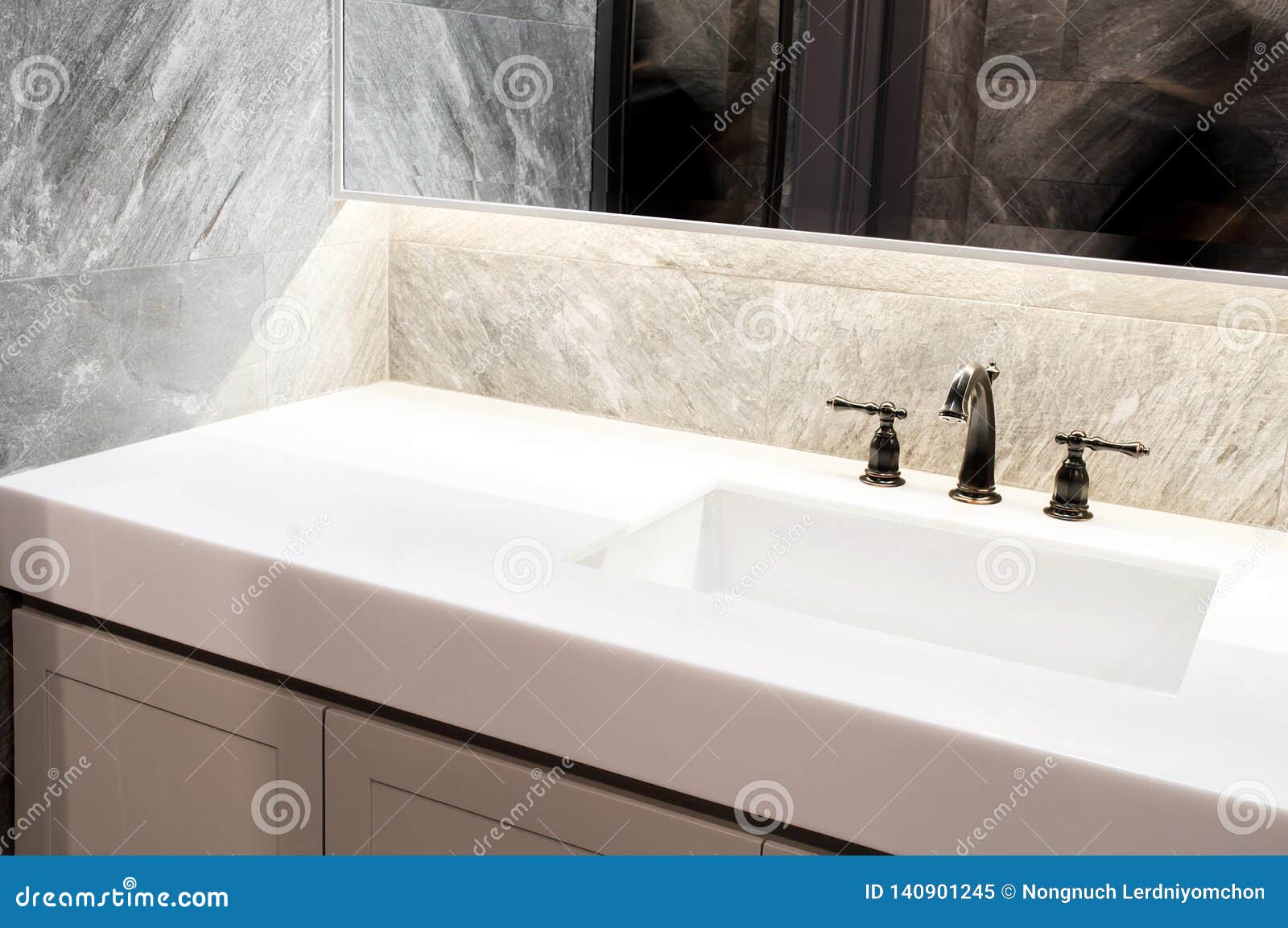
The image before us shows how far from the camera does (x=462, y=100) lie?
163cm

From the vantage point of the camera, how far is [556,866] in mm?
1062

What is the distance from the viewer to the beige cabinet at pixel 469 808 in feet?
3.33

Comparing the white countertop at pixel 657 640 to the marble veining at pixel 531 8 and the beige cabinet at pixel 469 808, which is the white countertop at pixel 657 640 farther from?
the marble veining at pixel 531 8

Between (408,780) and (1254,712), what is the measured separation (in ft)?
2.37

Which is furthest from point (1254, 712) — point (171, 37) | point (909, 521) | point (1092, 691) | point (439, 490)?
point (171, 37)

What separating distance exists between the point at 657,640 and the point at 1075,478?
618 millimetres

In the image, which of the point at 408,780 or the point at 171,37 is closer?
the point at 408,780

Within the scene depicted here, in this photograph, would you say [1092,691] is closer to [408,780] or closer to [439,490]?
[408,780]

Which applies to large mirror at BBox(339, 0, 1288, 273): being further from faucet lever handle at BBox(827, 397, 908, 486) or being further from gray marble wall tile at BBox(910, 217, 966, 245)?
faucet lever handle at BBox(827, 397, 908, 486)

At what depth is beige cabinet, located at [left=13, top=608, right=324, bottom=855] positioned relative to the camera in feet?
3.94

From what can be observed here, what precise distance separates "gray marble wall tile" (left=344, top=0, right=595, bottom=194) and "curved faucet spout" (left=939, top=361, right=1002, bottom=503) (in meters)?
0.55

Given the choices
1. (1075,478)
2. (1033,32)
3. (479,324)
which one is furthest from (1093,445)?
(479,324)

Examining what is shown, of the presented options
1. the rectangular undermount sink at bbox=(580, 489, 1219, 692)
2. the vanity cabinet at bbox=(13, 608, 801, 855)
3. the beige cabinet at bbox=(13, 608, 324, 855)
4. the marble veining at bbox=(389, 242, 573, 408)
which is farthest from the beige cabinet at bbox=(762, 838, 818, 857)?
the marble veining at bbox=(389, 242, 573, 408)

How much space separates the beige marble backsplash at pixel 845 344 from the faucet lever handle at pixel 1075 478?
0.20ft
